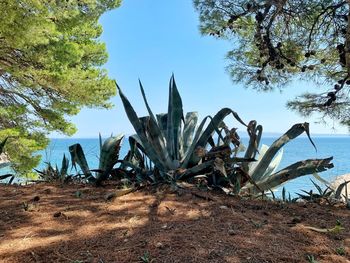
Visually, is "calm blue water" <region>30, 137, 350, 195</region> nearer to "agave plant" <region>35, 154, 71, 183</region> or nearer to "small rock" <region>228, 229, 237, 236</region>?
"agave plant" <region>35, 154, 71, 183</region>

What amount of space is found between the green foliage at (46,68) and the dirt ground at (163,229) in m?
6.64

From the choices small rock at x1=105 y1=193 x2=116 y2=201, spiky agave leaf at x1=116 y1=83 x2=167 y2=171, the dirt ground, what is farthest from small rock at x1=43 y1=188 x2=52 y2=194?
spiky agave leaf at x1=116 y1=83 x2=167 y2=171

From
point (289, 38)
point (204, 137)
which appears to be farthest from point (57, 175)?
point (289, 38)

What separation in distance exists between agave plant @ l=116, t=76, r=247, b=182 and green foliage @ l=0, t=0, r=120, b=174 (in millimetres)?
5993

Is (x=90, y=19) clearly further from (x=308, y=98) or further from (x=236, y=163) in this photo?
(x=236, y=163)

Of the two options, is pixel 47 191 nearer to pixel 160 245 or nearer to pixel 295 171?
pixel 160 245

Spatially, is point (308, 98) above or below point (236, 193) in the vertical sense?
above

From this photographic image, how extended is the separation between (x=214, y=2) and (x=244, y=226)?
12.7 feet

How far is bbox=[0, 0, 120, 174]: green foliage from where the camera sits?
8328 mm

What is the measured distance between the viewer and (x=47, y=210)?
7.33 ft

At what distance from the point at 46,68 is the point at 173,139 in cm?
868

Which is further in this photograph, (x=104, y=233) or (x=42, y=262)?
(x=104, y=233)

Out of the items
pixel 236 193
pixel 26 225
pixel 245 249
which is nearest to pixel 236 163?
pixel 236 193

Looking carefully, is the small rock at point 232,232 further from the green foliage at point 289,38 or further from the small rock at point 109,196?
the green foliage at point 289,38
